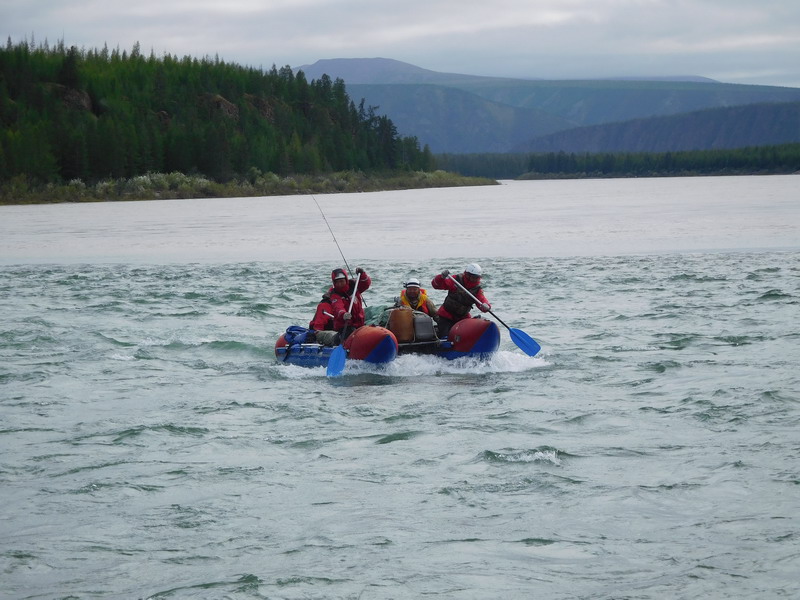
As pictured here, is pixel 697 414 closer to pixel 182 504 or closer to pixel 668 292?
pixel 182 504

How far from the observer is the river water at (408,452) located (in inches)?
323

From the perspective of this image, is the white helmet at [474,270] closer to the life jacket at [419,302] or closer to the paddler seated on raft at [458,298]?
the paddler seated on raft at [458,298]

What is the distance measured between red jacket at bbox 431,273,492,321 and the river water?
1.06 m

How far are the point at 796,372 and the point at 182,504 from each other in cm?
920

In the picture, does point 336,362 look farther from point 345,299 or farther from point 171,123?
point 171,123

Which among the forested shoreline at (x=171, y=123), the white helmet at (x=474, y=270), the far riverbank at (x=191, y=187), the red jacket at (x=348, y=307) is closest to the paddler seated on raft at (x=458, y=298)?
the white helmet at (x=474, y=270)

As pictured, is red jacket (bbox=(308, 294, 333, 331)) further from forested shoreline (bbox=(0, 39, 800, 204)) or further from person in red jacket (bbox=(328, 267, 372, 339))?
forested shoreline (bbox=(0, 39, 800, 204))

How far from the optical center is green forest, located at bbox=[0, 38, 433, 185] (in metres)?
89.9

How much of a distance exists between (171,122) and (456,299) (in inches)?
3865

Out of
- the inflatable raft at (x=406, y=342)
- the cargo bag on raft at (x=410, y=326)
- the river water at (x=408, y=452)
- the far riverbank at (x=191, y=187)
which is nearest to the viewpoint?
the river water at (x=408, y=452)

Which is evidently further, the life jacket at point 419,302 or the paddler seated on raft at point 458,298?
the life jacket at point 419,302

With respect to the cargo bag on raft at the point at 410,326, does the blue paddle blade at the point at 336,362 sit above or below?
→ below

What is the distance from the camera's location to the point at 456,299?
1650 centimetres

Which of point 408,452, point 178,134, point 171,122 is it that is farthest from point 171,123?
point 408,452
